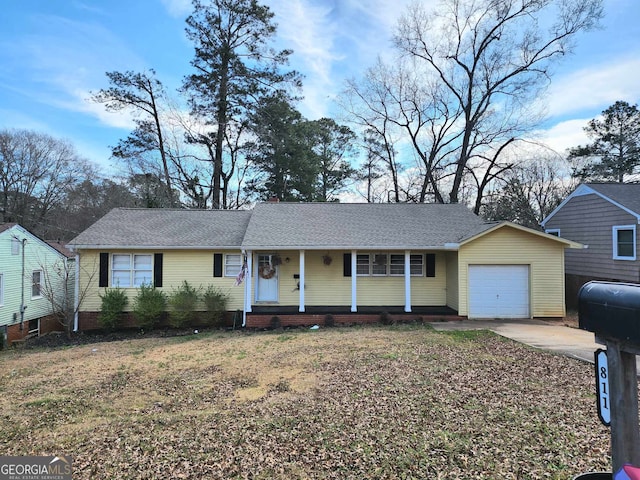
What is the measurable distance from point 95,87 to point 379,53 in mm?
18917

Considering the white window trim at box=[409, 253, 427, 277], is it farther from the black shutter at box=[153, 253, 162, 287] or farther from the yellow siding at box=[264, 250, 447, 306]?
the black shutter at box=[153, 253, 162, 287]

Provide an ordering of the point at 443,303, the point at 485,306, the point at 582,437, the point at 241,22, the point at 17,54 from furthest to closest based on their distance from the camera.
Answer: the point at 241,22 → the point at 17,54 → the point at 443,303 → the point at 485,306 → the point at 582,437

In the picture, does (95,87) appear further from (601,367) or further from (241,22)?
(601,367)

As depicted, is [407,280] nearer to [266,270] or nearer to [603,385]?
[266,270]

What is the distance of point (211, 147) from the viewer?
2511 centimetres

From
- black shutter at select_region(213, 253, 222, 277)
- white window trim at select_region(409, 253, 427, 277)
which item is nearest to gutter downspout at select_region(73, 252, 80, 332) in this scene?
black shutter at select_region(213, 253, 222, 277)

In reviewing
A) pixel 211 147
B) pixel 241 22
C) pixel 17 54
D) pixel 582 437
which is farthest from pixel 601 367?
pixel 241 22

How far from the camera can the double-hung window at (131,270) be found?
1328cm

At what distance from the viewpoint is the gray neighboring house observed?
12.9 meters

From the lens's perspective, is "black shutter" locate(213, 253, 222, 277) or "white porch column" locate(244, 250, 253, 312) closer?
"white porch column" locate(244, 250, 253, 312)

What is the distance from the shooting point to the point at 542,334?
962cm

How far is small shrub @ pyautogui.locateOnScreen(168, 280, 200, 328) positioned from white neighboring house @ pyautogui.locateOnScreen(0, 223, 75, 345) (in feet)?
13.1

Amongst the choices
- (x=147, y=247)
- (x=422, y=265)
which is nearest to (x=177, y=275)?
(x=147, y=247)

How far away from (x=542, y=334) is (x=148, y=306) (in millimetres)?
12693
